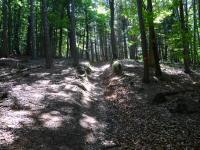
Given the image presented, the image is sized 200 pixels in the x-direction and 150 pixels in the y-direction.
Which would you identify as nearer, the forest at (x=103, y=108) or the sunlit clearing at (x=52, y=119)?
the forest at (x=103, y=108)

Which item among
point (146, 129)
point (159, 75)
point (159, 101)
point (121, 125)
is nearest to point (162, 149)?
point (146, 129)

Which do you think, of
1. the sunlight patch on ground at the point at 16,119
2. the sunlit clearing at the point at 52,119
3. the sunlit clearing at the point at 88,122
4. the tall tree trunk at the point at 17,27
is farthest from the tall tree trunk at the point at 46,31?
the tall tree trunk at the point at 17,27

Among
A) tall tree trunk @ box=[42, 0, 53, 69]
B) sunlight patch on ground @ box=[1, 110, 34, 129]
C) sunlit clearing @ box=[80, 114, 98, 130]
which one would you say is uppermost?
tall tree trunk @ box=[42, 0, 53, 69]

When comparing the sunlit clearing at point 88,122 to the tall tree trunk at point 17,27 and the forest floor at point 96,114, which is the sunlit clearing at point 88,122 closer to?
the forest floor at point 96,114

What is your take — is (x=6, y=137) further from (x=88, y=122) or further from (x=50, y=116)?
(x=88, y=122)

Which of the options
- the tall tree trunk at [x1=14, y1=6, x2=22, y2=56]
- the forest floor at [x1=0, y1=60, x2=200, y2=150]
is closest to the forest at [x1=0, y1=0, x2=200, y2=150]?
the forest floor at [x1=0, y1=60, x2=200, y2=150]

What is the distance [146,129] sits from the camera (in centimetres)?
1384

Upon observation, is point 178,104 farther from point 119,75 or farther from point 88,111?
point 119,75

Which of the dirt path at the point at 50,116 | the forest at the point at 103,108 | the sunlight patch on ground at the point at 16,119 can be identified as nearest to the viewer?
the dirt path at the point at 50,116

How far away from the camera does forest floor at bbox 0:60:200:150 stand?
39.1 feet

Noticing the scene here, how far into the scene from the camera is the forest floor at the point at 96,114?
11.9 meters

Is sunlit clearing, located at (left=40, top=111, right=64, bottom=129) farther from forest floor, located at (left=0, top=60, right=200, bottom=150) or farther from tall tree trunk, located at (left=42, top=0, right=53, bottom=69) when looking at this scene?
tall tree trunk, located at (left=42, top=0, right=53, bottom=69)

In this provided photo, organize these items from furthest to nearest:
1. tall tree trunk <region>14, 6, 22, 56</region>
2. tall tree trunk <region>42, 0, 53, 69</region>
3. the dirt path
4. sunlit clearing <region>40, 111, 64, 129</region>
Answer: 1. tall tree trunk <region>14, 6, 22, 56</region>
2. tall tree trunk <region>42, 0, 53, 69</region>
3. sunlit clearing <region>40, 111, 64, 129</region>
4. the dirt path

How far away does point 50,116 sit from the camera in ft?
46.2
